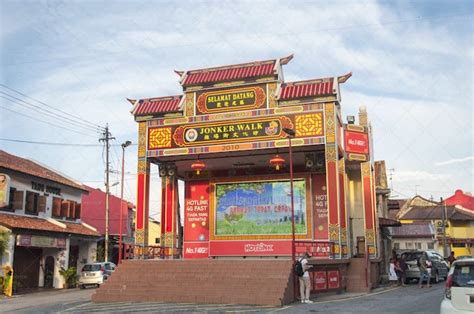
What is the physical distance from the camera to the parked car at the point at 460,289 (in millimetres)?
8383

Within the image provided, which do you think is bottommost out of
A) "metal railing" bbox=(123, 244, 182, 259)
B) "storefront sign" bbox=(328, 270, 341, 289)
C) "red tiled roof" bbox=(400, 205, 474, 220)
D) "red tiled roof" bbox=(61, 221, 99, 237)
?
"storefront sign" bbox=(328, 270, 341, 289)

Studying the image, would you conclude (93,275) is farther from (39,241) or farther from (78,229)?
(78,229)

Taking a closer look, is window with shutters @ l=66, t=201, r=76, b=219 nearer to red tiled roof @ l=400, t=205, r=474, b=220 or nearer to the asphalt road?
the asphalt road

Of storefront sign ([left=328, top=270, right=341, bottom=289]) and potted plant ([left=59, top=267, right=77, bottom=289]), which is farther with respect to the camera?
potted plant ([left=59, top=267, right=77, bottom=289])

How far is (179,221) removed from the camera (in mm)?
24578

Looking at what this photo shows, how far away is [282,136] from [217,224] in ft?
22.3

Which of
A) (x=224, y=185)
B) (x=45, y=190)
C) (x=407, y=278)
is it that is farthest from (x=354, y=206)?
(x=45, y=190)

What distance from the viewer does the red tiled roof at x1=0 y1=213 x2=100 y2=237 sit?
25.0 m

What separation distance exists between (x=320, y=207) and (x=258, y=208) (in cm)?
300

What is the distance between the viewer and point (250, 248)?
24.4 meters

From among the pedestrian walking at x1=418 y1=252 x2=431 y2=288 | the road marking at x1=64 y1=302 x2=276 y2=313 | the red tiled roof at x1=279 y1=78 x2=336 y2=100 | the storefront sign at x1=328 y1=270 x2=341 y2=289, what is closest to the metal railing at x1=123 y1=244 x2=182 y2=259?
the road marking at x1=64 y1=302 x2=276 y2=313

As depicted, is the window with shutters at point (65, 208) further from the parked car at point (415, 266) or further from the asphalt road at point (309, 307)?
the parked car at point (415, 266)

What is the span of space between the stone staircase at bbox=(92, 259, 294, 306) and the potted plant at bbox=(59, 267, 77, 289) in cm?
1212

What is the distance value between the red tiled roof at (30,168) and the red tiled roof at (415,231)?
31.5 meters
